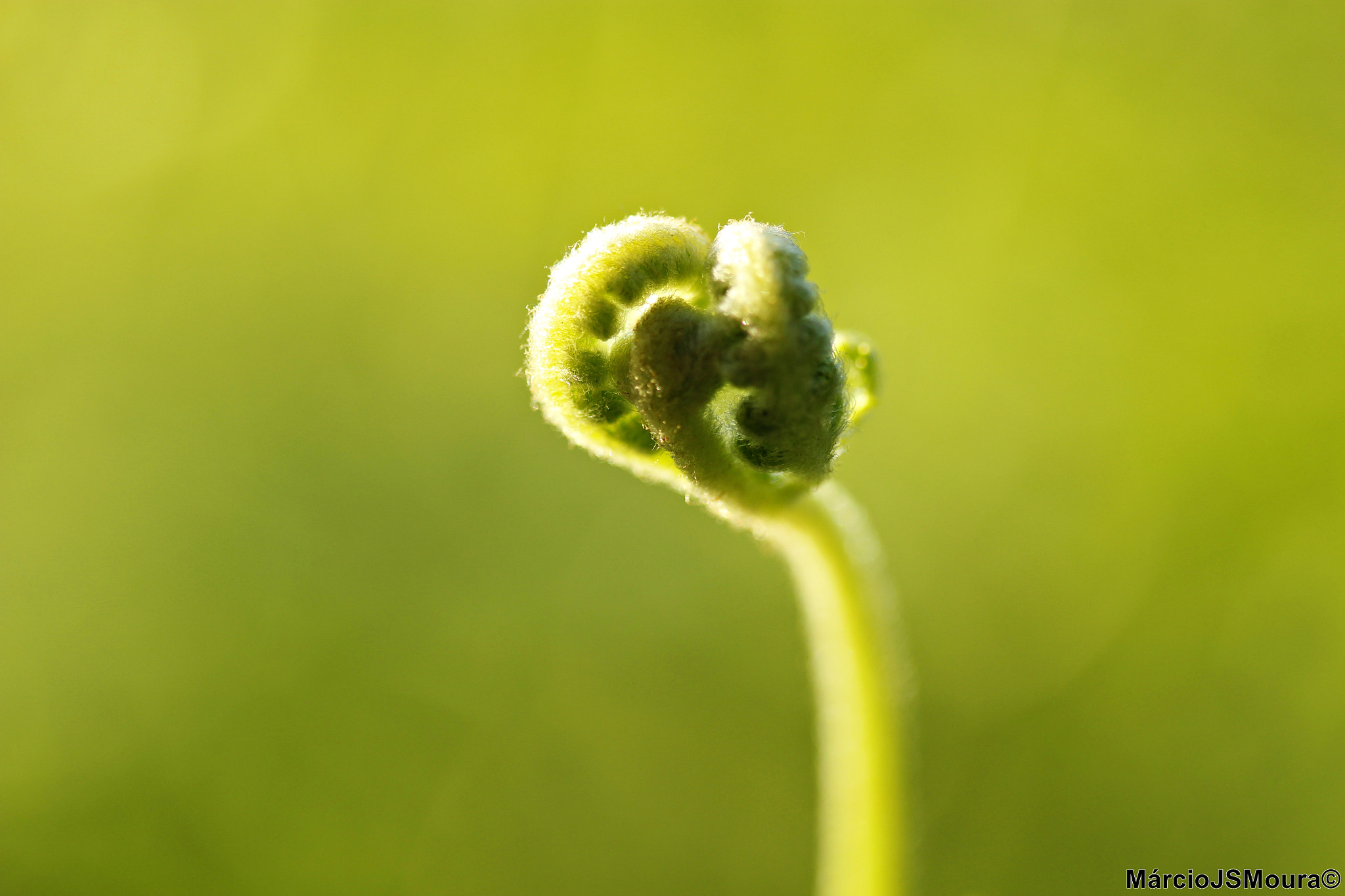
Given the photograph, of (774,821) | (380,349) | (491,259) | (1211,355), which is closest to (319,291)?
(380,349)

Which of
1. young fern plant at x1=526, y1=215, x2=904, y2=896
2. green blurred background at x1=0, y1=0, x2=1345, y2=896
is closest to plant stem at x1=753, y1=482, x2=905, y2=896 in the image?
young fern plant at x1=526, y1=215, x2=904, y2=896

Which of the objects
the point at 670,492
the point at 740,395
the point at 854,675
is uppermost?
the point at 670,492

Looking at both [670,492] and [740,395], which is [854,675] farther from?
[670,492]

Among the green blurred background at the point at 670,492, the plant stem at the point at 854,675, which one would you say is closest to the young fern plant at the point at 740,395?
the plant stem at the point at 854,675

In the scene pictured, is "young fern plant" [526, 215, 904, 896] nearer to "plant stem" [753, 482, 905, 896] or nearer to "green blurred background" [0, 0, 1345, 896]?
"plant stem" [753, 482, 905, 896]

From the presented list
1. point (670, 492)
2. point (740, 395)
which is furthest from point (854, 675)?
point (670, 492)

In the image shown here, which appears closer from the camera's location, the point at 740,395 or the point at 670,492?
the point at 740,395
